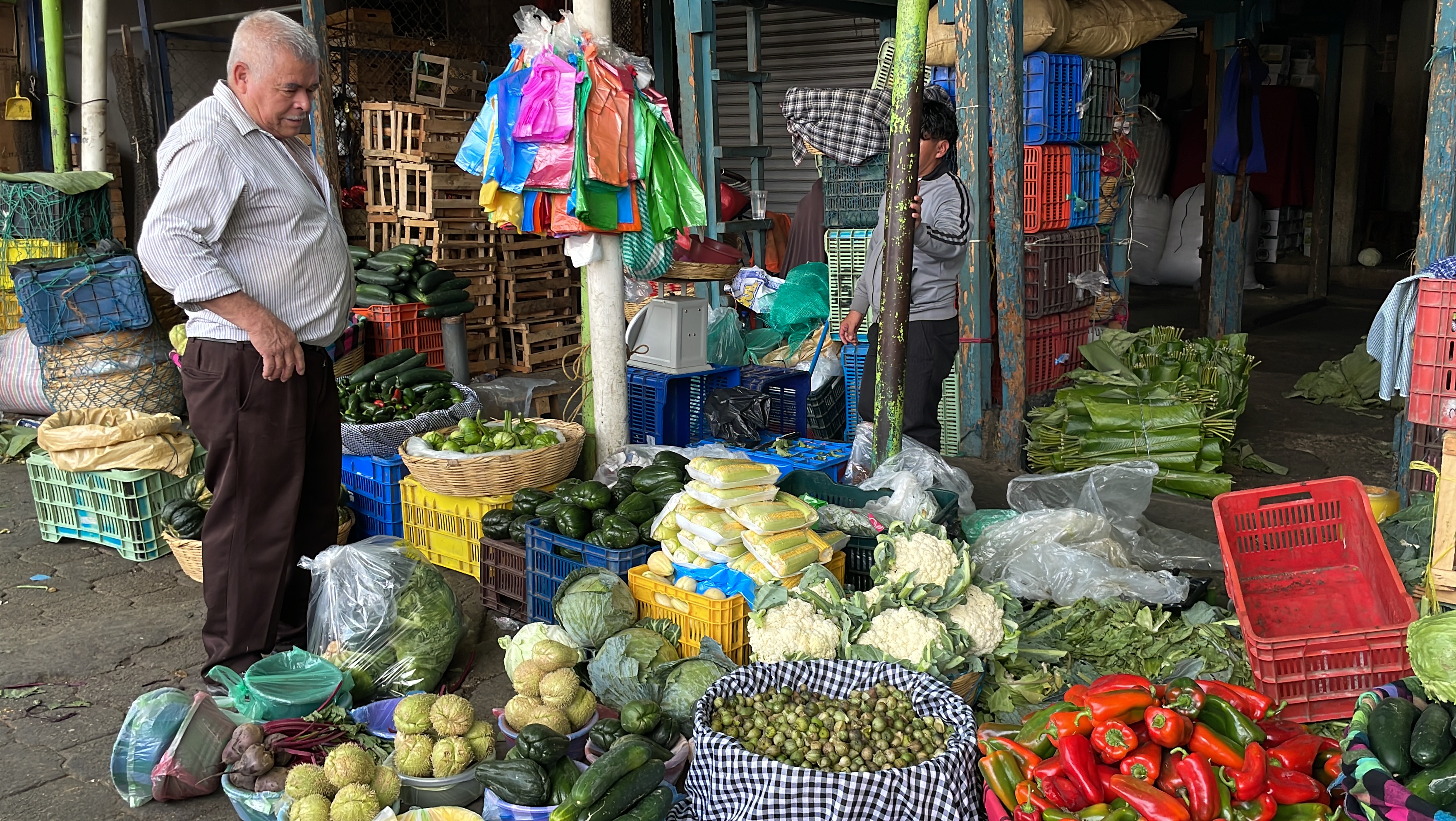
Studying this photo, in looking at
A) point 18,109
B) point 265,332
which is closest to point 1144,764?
point 265,332

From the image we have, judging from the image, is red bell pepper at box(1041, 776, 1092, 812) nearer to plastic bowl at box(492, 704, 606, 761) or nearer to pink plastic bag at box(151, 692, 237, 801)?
plastic bowl at box(492, 704, 606, 761)

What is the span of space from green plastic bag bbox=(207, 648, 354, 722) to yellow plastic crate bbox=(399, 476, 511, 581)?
4.13 ft

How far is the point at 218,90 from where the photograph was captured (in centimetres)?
388

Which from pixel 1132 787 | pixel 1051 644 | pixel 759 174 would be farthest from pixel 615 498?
pixel 759 174

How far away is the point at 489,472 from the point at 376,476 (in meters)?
0.92

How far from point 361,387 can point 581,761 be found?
3275mm

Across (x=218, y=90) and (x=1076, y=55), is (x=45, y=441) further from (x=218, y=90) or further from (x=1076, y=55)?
(x=1076, y=55)

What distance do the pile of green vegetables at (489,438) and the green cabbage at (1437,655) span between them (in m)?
3.47

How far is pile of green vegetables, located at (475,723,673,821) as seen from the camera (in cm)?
297

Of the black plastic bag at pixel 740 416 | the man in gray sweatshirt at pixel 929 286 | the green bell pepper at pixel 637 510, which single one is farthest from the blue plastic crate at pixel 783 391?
the green bell pepper at pixel 637 510

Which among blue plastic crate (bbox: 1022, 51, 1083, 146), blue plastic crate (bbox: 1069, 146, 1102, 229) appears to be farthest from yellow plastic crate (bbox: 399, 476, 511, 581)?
blue plastic crate (bbox: 1069, 146, 1102, 229)

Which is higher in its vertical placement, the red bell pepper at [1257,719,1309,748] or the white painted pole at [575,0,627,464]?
the white painted pole at [575,0,627,464]

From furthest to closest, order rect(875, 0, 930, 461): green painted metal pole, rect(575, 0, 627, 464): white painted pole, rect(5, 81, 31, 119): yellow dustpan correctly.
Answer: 1. rect(5, 81, 31, 119): yellow dustpan
2. rect(575, 0, 627, 464): white painted pole
3. rect(875, 0, 930, 461): green painted metal pole

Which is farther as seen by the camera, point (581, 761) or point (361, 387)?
point (361, 387)
